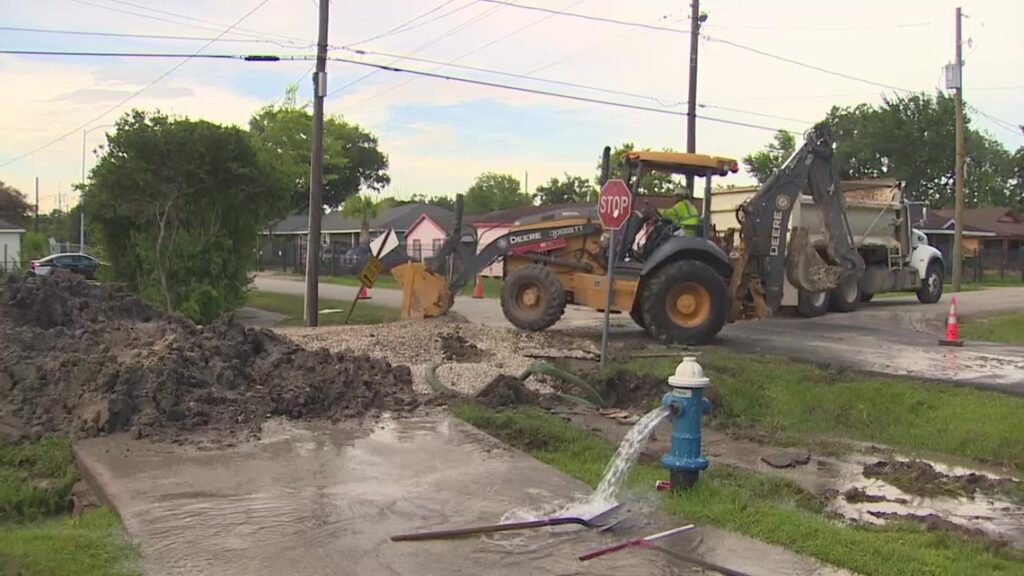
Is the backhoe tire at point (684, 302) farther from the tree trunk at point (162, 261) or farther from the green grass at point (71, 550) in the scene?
the tree trunk at point (162, 261)

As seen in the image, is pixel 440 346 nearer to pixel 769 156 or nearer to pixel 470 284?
pixel 470 284

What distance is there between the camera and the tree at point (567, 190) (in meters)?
77.5

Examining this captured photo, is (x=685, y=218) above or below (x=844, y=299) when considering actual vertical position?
above

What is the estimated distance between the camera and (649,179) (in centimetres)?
3312

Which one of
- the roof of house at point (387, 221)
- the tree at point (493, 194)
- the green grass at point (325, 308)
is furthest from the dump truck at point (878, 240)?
the tree at point (493, 194)

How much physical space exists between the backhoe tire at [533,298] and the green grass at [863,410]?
3.43 metres

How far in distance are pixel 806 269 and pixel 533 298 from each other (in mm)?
5000


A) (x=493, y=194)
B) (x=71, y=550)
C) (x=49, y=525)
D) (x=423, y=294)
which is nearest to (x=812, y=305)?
(x=423, y=294)

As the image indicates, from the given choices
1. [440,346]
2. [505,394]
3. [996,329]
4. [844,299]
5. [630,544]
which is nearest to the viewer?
[630,544]

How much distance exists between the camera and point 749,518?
5.60m

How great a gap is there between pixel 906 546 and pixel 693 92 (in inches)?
866

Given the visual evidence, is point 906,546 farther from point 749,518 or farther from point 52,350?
point 52,350

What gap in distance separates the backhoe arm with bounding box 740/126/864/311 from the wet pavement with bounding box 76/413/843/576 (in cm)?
889

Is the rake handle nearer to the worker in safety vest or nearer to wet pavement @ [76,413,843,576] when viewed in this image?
wet pavement @ [76,413,843,576]
